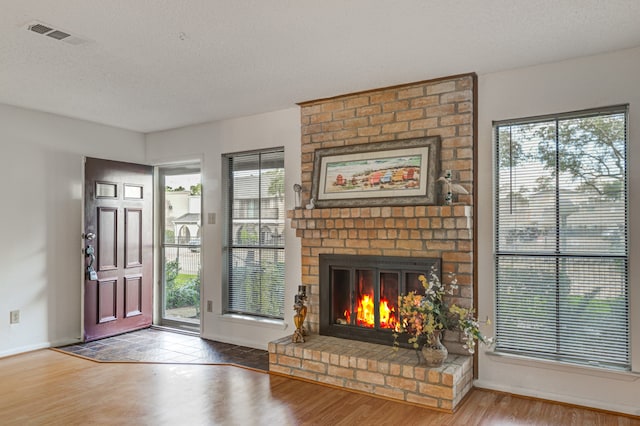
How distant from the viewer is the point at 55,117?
191 inches

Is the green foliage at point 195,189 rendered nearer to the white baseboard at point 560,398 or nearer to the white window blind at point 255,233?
the white window blind at point 255,233

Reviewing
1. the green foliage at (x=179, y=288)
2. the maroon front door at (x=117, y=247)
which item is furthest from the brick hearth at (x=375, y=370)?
the maroon front door at (x=117, y=247)

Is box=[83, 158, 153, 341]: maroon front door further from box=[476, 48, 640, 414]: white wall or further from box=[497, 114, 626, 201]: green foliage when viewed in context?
box=[497, 114, 626, 201]: green foliage

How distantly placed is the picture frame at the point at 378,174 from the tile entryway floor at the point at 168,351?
1.68 metres

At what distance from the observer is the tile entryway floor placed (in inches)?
169

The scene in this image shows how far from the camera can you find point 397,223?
3.77 m

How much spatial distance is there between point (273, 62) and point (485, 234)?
83.1 inches

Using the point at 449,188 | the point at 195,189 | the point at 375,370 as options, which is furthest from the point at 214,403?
the point at 195,189

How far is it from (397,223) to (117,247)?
11.2 ft

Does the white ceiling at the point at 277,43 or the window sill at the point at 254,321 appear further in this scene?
the window sill at the point at 254,321

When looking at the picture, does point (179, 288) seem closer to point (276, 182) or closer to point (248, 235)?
point (248, 235)

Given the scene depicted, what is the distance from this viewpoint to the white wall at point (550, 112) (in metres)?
3.05

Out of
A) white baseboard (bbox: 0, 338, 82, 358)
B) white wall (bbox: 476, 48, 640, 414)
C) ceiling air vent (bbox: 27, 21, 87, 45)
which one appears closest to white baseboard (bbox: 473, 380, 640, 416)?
white wall (bbox: 476, 48, 640, 414)

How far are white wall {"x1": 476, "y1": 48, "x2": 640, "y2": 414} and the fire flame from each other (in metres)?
0.76
